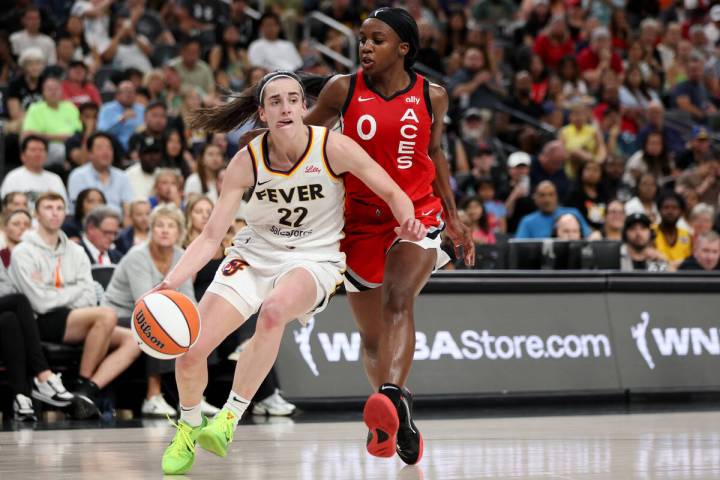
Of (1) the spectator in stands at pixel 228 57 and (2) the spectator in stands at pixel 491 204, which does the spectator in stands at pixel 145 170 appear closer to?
(1) the spectator in stands at pixel 228 57

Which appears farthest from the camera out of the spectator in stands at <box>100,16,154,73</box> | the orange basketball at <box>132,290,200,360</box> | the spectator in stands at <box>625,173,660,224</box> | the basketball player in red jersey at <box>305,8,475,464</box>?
the spectator in stands at <box>100,16,154,73</box>

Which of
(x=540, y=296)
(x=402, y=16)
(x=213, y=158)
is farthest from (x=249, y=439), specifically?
(x=213, y=158)

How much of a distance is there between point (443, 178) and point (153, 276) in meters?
3.48

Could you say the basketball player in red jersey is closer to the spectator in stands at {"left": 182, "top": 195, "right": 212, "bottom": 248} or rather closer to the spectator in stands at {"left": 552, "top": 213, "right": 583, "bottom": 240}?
A: the spectator in stands at {"left": 182, "top": 195, "right": 212, "bottom": 248}

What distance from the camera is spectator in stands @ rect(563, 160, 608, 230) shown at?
44.4 ft

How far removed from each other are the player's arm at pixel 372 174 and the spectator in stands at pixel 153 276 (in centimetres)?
357

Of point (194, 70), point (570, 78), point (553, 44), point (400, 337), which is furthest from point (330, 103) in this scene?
point (553, 44)

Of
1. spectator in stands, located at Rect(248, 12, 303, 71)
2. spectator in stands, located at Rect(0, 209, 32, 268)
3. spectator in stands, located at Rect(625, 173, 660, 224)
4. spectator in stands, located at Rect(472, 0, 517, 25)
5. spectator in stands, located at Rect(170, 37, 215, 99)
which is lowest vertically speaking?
spectator in stands, located at Rect(625, 173, 660, 224)

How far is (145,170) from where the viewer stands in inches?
484

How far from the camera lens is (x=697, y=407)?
944 centimetres

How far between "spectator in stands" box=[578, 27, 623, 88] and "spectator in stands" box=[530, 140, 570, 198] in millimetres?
4333

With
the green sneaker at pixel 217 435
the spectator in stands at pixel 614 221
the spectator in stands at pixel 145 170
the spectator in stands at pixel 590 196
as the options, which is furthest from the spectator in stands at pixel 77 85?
the green sneaker at pixel 217 435

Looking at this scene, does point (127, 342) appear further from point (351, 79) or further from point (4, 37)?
point (4, 37)

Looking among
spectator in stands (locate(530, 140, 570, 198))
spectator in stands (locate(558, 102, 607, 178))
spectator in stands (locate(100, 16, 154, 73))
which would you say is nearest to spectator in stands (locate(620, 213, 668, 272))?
spectator in stands (locate(530, 140, 570, 198))
